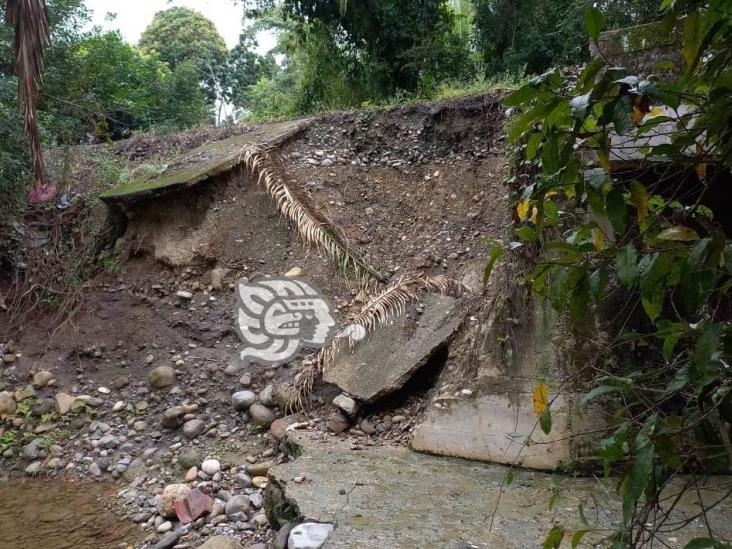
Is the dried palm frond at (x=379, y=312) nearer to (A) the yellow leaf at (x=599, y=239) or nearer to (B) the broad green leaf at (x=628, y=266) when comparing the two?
(A) the yellow leaf at (x=599, y=239)

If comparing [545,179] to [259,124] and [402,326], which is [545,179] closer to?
[402,326]

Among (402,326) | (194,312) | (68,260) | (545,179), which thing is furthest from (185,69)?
(545,179)

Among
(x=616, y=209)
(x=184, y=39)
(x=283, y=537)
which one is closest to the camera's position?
(x=616, y=209)

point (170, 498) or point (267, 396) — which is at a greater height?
point (267, 396)

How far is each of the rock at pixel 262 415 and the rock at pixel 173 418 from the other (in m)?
0.55

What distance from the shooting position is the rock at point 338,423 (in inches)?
138

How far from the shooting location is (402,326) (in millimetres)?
3838

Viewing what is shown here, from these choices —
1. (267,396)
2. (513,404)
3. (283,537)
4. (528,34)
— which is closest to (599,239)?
(283,537)

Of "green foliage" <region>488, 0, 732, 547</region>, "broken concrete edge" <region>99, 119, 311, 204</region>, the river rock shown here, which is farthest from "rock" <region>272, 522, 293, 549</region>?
"broken concrete edge" <region>99, 119, 311, 204</region>

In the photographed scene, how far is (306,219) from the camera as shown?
4.89m

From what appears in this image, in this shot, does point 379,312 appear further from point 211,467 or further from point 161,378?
point 161,378

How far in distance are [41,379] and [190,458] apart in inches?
62.5

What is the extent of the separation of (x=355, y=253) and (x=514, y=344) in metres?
1.84

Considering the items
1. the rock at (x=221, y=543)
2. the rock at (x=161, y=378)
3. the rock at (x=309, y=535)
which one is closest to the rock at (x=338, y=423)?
the rock at (x=221, y=543)
